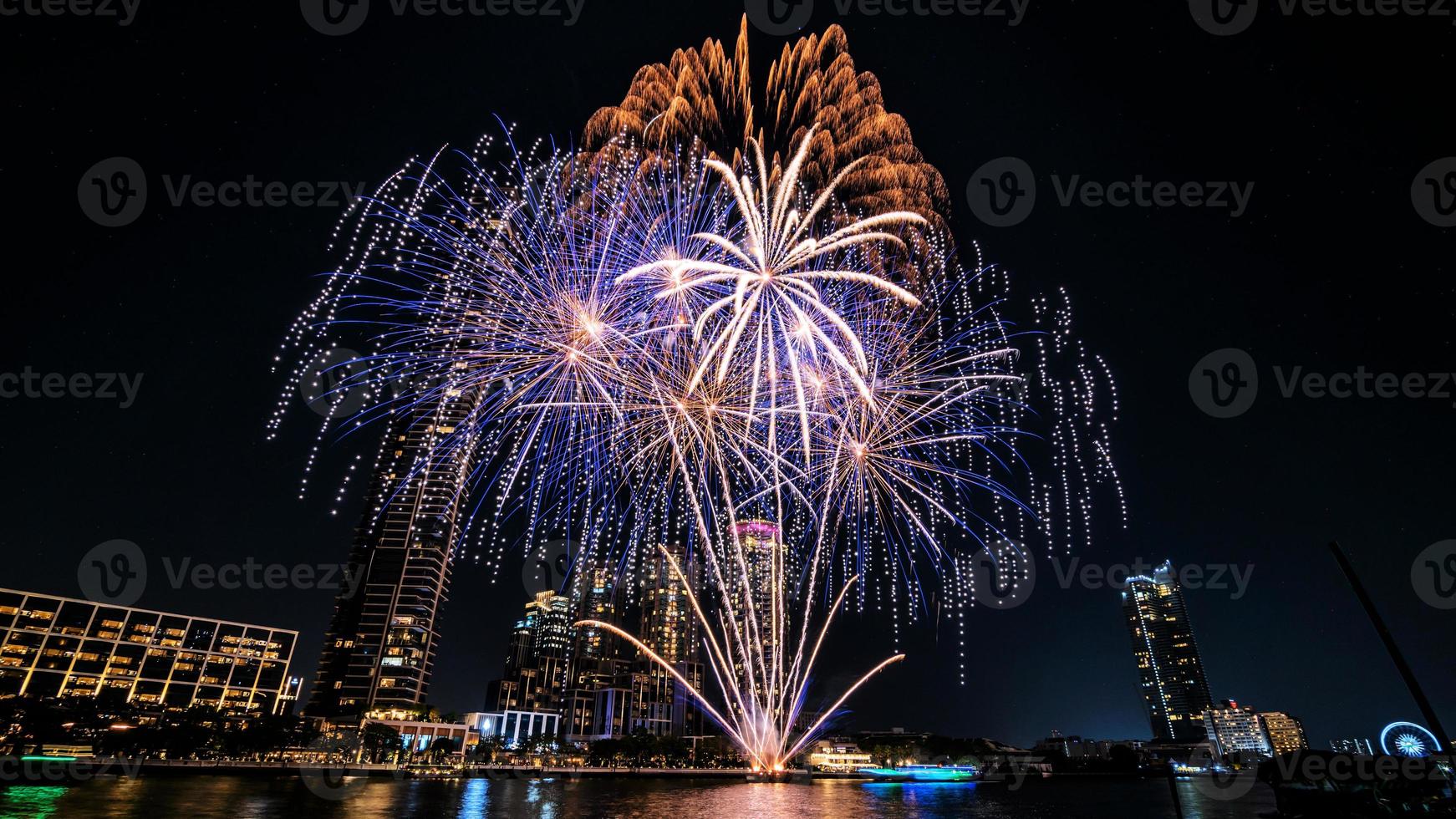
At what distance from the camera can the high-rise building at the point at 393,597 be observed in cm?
15462

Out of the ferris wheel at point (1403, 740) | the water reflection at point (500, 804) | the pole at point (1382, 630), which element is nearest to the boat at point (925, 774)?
the water reflection at point (500, 804)

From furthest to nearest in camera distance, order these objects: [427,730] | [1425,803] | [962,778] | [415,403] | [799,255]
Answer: [962,778] < [427,730] < [1425,803] < [415,403] < [799,255]

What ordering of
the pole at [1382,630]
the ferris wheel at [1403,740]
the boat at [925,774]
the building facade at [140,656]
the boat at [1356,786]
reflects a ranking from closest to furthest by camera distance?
the pole at [1382,630]
the boat at [1356,786]
the ferris wheel at [1403,740]
the building facade at [140,656]
the boat at [925,774]

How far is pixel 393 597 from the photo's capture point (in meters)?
162

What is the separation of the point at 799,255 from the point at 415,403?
1450 centimetres

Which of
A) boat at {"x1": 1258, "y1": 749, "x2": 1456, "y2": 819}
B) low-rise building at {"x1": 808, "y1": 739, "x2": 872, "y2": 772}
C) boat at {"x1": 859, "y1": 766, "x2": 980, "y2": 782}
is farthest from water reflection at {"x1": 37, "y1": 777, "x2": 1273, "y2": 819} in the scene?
low-rise building at {"x1": 808, "y1": 739, "x2": 872, "y2": 772}

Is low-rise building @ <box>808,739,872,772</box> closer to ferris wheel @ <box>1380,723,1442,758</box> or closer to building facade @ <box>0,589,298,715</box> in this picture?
ferris wheel @ <box>1380,723,1442,758</box>

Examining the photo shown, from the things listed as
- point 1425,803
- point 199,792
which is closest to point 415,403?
point 1425,803

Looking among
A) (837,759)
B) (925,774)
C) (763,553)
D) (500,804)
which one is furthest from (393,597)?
(763,553)

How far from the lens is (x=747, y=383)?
1049 inches

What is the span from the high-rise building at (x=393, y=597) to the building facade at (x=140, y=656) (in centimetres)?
1325

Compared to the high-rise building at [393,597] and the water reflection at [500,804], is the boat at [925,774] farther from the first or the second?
the high-rise building at [393,597]

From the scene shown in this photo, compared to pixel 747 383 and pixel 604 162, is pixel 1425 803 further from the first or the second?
pixel 604 162

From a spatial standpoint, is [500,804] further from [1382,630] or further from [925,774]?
[925,774]
